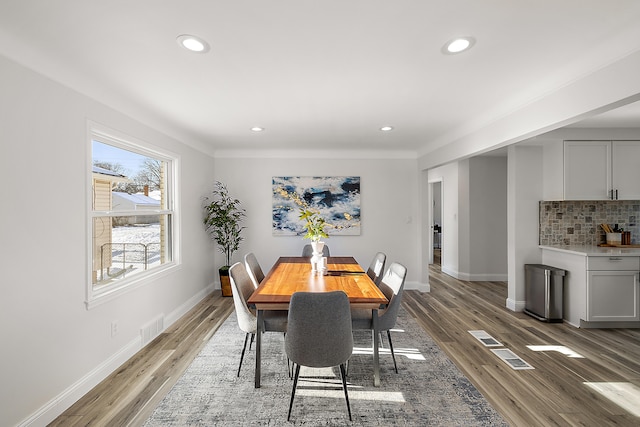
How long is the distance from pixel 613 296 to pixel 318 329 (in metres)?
3.76

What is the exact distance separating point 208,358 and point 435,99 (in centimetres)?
321

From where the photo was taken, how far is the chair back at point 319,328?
81.9 inches

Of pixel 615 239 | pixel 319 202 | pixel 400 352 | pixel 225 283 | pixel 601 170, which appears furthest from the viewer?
pixel 319 202

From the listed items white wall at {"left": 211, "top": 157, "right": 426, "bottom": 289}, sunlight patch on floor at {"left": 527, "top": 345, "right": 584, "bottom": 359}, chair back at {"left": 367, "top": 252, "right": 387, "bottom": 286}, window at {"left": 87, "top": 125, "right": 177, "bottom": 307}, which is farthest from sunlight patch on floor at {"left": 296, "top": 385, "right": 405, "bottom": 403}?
white wall at {"left": 211, "top": 157, "right": 426, "bottom": 289}

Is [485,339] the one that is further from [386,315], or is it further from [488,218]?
[488,218]

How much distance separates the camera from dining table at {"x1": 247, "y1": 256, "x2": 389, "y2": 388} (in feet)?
7.87

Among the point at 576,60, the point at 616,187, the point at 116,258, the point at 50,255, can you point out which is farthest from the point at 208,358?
the point at 616,187

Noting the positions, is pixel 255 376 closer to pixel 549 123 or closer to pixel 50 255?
→ pixel 50 255

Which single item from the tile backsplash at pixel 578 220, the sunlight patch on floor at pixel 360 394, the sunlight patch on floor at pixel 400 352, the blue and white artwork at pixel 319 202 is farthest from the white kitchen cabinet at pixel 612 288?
the blue and white artwork at pixel 319 202

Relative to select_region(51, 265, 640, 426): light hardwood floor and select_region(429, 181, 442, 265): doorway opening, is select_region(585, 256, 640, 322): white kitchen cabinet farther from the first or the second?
select_region(429, 181, 442, 265): doorway opening

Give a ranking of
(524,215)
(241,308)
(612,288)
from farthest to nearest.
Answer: (524,215) → (612,288) → (241,308)

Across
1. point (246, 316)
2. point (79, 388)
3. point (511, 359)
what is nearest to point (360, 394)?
point (246, 316)

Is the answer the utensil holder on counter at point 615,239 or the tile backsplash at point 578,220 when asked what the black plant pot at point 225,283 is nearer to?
the tile backsplash at point 578,220

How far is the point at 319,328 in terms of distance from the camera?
2.10 meters
